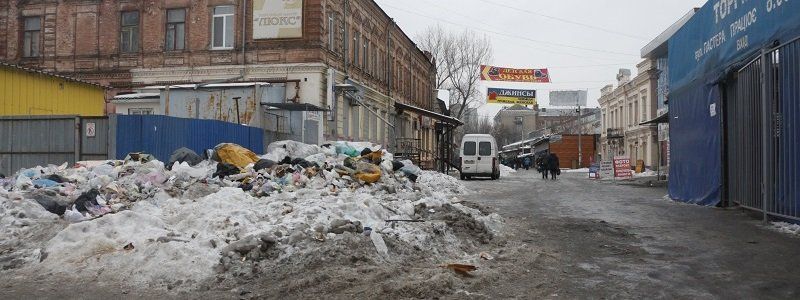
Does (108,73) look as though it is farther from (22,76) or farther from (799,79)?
(799,79)

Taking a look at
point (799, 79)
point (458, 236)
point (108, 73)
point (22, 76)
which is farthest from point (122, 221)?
point (108, 73)

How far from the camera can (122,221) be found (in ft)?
22.5

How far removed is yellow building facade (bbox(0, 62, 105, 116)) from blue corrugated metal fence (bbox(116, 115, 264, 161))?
13.1 feet

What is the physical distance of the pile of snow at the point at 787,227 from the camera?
7.50 meters

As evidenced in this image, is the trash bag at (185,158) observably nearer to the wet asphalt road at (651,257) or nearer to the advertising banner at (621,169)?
the wet asphalt road at (651,257)

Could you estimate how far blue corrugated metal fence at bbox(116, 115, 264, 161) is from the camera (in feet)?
52.9

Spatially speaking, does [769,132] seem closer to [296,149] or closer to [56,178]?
[296,149]

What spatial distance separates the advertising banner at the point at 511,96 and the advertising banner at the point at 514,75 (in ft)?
4.24

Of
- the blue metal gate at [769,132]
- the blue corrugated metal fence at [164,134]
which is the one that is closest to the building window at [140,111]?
the blue corrugated metal fence at [164,134]

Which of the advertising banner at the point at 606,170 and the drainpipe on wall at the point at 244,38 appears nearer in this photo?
the drainpipe on wall at the point at 244,38

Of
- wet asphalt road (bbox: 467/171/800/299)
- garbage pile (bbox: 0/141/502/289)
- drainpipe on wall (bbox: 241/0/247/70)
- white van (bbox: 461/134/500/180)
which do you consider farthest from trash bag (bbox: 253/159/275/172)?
white van (bbox: 461/134/500/180)

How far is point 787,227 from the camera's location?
7770 mm

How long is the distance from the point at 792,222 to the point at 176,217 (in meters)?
7.99

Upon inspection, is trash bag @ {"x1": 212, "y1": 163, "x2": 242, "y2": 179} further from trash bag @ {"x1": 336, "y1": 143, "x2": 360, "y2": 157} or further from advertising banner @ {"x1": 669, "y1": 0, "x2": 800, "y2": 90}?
advertising banner @ {"x1": 669, "y1": 0, "x2": 800, "y2": 90}
